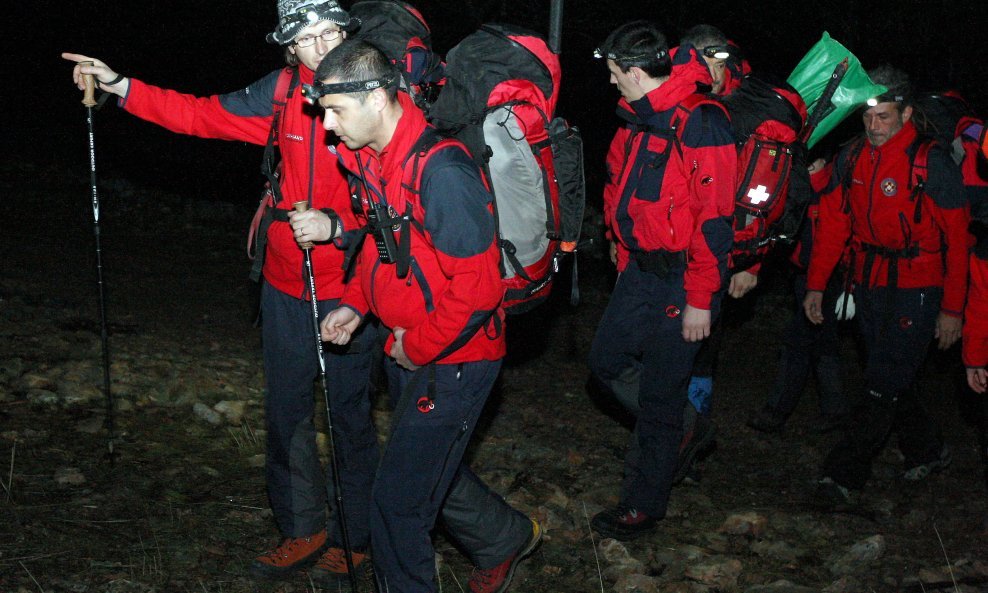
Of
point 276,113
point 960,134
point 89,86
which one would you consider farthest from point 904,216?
point 89,86

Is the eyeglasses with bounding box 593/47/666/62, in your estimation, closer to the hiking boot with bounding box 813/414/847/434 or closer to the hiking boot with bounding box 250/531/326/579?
the hiking boot with bounding box 250/531/326/579

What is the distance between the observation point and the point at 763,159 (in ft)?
18.4

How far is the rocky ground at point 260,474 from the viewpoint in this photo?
5.16m

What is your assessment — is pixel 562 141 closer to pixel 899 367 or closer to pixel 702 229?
pixel 702 229

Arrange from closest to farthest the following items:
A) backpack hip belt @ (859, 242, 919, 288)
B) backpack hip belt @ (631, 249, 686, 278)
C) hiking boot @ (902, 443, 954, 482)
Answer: backpack hip belt @ (631, 249, 686, 278) → backpack hip belt @ (859, 242, 919, 288) → hiking boot @ (902, 443, 954, 482)

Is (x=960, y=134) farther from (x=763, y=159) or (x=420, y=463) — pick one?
(x=420, y=463)

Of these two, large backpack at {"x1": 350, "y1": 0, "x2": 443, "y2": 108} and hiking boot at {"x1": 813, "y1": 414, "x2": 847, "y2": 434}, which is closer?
large backpack at {"x1": 350, "y1": 0, "x2": 443, "y2": 108}

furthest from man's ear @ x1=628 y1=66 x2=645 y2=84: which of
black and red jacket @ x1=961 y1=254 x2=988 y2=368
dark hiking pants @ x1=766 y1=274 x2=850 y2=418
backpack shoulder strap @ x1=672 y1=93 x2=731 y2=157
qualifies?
dark hiking pants @ x1=766 y1=274 x2=850 y2=418

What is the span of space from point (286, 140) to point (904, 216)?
3.97 meters

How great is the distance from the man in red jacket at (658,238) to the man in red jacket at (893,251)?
57.6 inches

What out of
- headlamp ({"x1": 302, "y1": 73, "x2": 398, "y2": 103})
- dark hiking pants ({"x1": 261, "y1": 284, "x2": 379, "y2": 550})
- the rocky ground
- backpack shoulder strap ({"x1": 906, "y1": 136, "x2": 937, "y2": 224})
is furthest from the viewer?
backpack shoulder strap ({"x1": 906, "y1": 136, "x2": 937, "y2": 224})

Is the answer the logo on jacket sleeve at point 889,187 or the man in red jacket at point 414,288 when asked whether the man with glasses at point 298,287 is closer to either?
the man in red jacket at point 414,288

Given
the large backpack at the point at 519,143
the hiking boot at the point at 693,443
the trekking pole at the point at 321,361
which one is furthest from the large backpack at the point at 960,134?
the trekking pole at the point at 321,361

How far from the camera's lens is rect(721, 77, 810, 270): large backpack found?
5.60 meters
